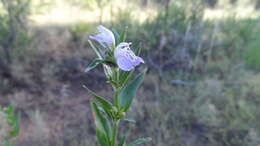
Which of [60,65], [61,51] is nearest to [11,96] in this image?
[60,65]

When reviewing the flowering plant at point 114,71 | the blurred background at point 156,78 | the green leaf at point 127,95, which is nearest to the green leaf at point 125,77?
the flowering plant at point 114,71

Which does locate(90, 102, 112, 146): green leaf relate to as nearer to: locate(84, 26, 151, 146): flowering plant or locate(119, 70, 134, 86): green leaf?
locate(84, 26, 151, 146): flowering plant

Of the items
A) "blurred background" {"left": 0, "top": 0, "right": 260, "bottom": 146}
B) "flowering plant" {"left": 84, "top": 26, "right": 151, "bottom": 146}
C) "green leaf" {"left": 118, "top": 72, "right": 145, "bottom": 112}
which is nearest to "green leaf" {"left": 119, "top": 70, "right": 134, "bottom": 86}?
"flowering plant" {"left": 84, "top": 26, "right": 151, "bottom": 146}

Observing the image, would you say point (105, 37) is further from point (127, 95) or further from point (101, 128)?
point (101, 128)

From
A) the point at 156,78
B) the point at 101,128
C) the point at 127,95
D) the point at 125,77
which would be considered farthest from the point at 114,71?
the point at 156,78

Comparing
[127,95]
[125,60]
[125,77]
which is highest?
[125,60]

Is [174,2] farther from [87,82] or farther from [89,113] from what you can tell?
[89,113]

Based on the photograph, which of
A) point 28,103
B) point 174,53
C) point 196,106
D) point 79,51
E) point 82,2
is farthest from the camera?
point 82,2

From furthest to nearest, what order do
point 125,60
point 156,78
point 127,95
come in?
point 156,78
point 127,95
point 125,60
